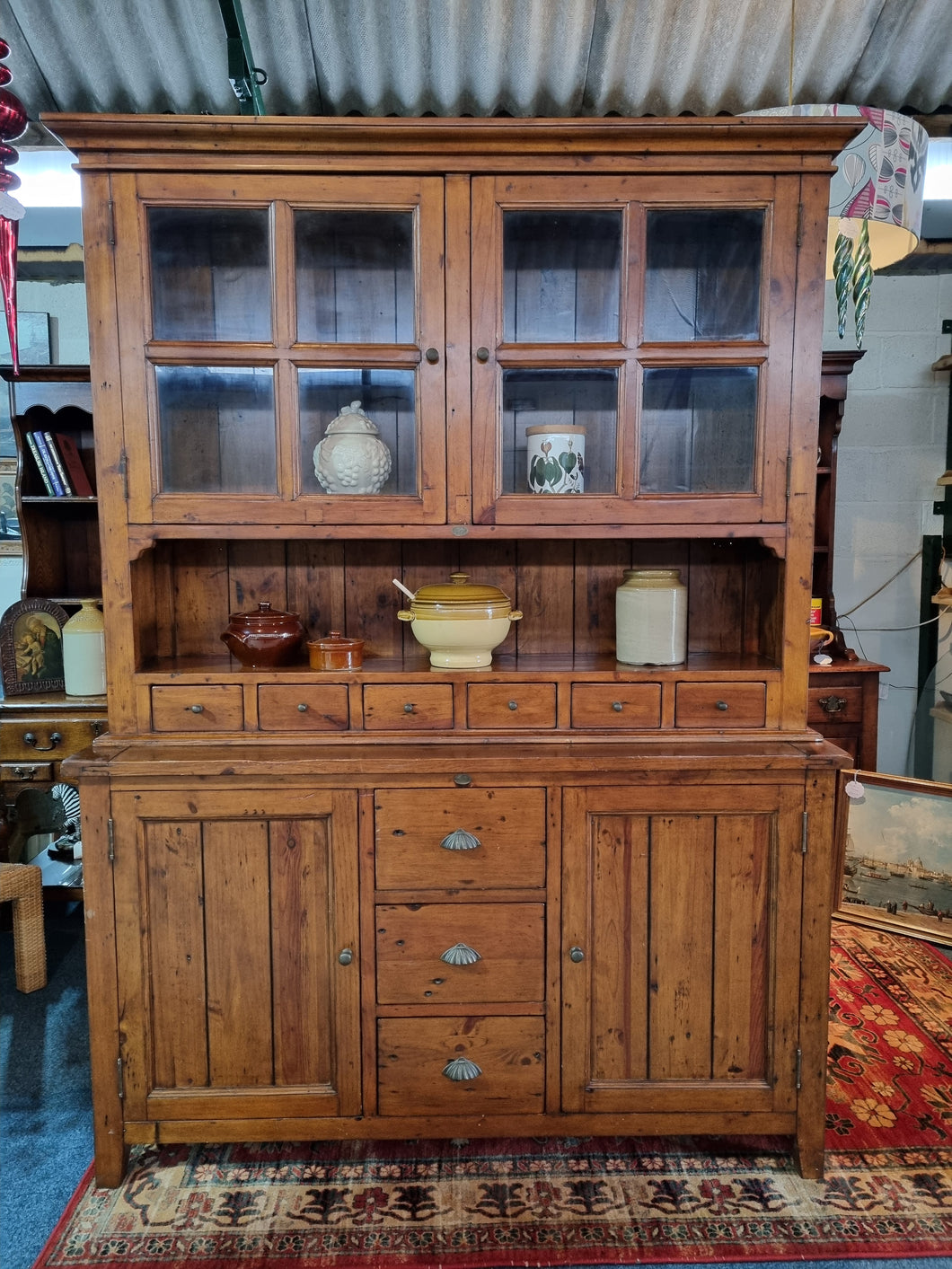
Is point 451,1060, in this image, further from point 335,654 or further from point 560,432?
point 560,432

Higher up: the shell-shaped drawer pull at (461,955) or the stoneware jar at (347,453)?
the stoneware jar at (347,453)

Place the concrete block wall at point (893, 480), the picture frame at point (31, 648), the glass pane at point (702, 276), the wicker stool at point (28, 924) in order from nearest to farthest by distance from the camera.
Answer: the glass pane at point (702, 276), the wicker stool at point (28, 924), the picture frame at point (31, 648), the concrete block wall at point (893, 480)

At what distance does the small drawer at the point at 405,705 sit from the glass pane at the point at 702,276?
863 millimetres

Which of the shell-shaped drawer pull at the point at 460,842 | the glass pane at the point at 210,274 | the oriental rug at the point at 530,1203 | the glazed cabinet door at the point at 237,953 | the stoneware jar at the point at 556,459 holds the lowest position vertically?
the oriental rug at the point at 530,1203

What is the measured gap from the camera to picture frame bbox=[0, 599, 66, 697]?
103 inches

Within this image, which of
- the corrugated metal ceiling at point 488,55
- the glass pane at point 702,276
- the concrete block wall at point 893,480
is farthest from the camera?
the concrete block wall at point 893,480

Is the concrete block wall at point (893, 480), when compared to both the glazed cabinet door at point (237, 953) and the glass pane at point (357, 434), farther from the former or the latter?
the glazed cabinet door at point (237, 953)

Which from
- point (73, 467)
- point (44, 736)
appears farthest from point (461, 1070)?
point (73, 467)

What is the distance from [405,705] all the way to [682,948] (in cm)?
77

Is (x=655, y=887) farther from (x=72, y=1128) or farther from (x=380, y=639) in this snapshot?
(x=72, y=1128)

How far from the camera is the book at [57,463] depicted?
8.64 feet

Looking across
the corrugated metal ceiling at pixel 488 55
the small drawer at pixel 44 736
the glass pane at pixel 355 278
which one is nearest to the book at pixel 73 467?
the small drawer at pixel 44 736

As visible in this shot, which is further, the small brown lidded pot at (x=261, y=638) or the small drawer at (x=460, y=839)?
the small brown lidded pot at (x=261, y=638)

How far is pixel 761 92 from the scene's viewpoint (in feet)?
7.52
